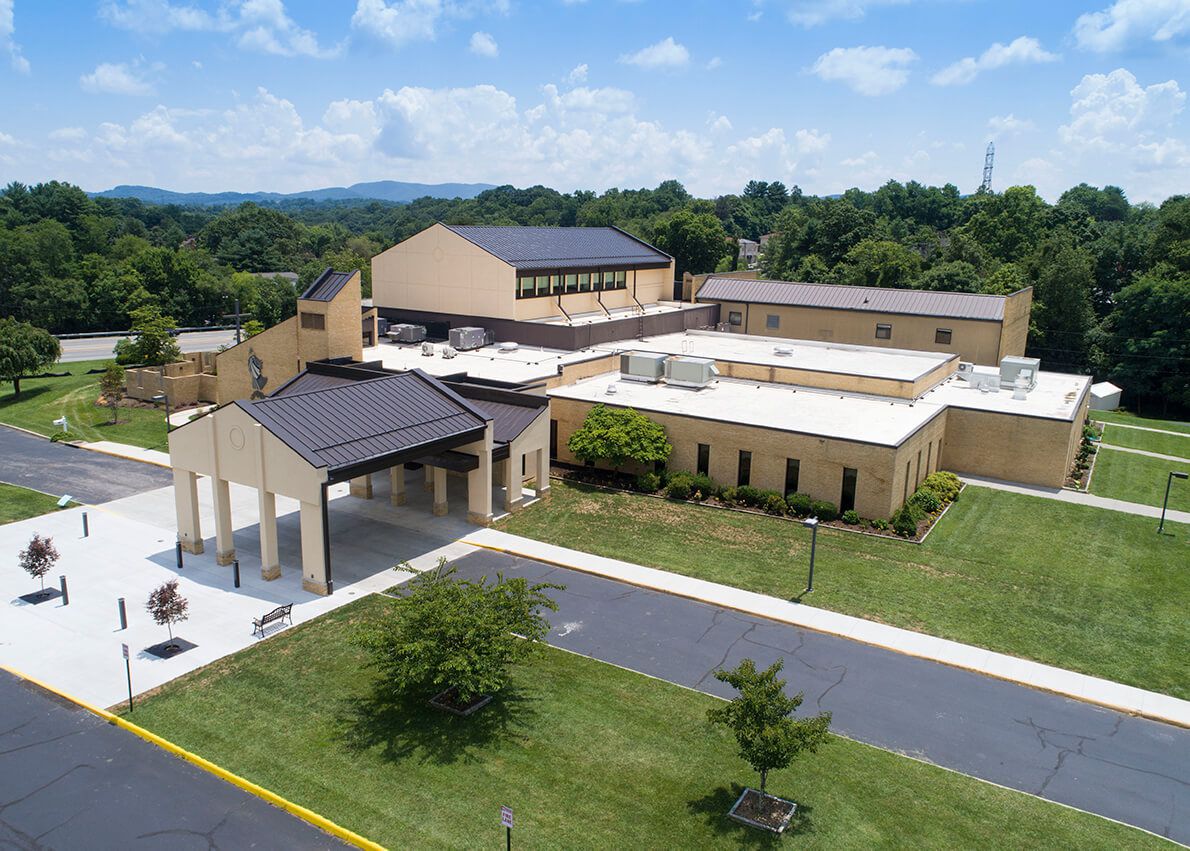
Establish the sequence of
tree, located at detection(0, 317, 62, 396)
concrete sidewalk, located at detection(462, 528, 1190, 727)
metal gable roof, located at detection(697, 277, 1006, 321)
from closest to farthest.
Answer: concrete sidewalk, located at detection(462, 528, 1190, 727) < tree, located at detection(0, 317, 62, 396) < metal gable roof, located at detection(697, 277, 1006, 321)

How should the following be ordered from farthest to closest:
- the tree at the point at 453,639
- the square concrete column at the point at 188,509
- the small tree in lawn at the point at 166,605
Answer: the square concrete column at the point at 188,509 < the small tree in lawn at the point at 166,605 < the tree at the point at 453,639

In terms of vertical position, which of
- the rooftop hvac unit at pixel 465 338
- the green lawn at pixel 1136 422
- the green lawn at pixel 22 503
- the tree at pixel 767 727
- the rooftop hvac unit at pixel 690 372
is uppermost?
the rooftop hvac unit at pixel 465 338

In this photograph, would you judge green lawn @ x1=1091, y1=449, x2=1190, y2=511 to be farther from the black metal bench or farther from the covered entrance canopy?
the black metal bench

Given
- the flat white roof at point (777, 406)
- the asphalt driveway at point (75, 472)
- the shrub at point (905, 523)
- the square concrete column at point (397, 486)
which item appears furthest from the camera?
the asphalt driveway at point (75, 472)

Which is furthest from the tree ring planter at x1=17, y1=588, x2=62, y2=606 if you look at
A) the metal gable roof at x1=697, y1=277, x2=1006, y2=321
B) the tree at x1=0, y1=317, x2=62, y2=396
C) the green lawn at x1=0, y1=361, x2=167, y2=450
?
the metal gable roof at x1=697, y1=277, x2=1006, y2=321

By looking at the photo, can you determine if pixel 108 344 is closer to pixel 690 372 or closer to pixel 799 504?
pixel 690 372

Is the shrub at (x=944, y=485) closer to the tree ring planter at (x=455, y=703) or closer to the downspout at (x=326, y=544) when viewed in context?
the tree ring planter at (x=455, y=703)

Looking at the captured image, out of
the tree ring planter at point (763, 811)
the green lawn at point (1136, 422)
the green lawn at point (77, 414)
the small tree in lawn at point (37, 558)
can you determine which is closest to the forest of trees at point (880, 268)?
the green lawn at point (1136, 422)
